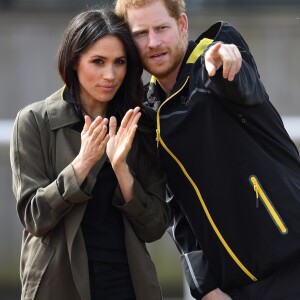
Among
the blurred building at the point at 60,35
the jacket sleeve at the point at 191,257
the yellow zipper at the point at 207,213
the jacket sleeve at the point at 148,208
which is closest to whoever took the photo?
the jacket sleeve at the point at 148,208

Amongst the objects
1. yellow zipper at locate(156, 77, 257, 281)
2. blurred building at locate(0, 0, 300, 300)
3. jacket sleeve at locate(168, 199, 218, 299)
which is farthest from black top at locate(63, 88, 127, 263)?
blurred building at locate(0, 0, 300, 300)

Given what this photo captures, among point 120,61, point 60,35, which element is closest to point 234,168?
point 120,61

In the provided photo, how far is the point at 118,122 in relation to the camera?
143 inches

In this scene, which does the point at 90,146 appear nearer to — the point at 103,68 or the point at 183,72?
the point at 103,68

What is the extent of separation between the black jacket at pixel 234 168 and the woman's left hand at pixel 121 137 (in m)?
0.14

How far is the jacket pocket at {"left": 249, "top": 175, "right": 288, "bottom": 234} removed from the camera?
11.5ft

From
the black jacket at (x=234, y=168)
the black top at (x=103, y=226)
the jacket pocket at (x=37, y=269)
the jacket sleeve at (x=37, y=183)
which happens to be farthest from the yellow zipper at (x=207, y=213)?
the jacket pocket at (x=37, y=269)

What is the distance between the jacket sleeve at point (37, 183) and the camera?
3371 millimetres

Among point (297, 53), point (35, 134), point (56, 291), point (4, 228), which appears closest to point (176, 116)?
point (35, 134)

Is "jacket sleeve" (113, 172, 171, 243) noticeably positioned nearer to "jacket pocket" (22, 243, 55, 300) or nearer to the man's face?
"jacket pocket" (22, 243, 55, 300)

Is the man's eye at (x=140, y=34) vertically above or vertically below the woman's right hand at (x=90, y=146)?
above

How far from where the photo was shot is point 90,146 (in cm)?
338

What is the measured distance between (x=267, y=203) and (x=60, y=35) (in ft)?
9.56

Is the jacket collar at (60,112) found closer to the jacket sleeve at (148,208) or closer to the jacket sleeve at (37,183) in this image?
the jacket sleeve at (37,183)
